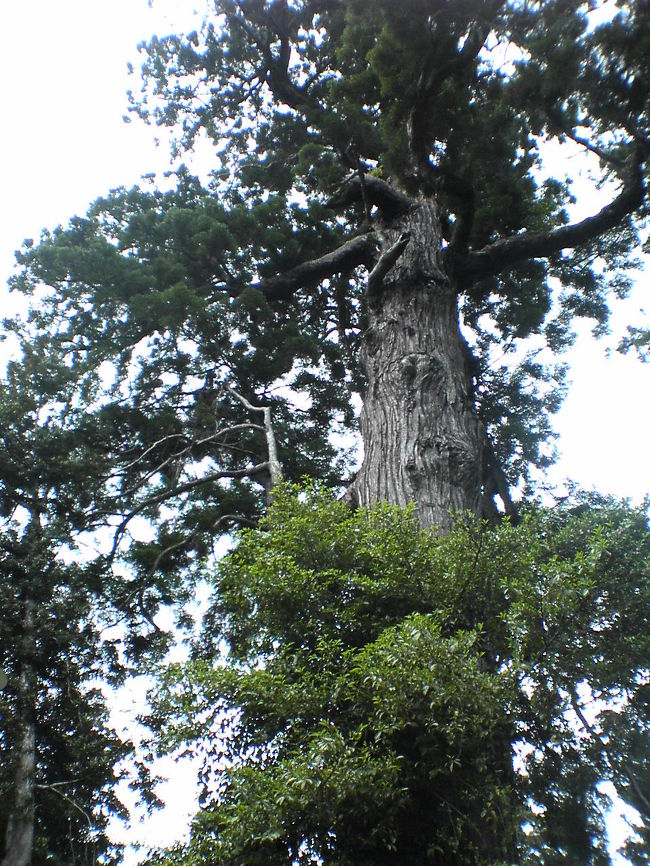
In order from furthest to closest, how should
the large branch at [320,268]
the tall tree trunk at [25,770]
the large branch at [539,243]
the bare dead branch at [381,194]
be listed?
1. the large branch at [320,268]
2. the bare dead branch at [381,194]
3. the large branch at [539,243]
4. the tall tree trunk at [25,770]

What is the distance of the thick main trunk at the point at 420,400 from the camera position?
5699 millimetres

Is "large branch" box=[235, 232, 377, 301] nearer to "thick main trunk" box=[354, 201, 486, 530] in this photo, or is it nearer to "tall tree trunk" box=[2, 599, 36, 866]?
"thick main trunk" box=[354, 201, 486, 530]

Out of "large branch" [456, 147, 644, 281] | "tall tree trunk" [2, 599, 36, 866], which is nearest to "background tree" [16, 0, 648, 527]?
"large branch" [456, 147, 644, 281]

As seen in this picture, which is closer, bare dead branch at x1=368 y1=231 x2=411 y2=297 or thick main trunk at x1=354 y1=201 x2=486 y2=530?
thick main trunk at x1=354 y1=201 x2=486 y2=530

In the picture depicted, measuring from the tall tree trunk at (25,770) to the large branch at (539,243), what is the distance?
251 inches

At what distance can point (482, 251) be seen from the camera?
860 centimetres

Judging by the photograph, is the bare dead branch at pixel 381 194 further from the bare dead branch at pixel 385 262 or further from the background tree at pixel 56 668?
the background tree at pixel 56 668

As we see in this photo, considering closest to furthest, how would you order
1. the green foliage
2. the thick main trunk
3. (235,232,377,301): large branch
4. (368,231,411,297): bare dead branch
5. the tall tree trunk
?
1. the green foliage
2. the thick main trunk
3. (368,231,411,297): bare dead branch
4. the tall tree trunk
5. (235,232,377,301): large branch

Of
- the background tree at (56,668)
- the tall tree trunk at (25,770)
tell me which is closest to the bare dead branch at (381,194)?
the background tree at (56,668)

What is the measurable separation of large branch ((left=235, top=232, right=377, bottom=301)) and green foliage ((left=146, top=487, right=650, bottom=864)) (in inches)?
200

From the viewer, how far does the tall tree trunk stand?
7.00 metres

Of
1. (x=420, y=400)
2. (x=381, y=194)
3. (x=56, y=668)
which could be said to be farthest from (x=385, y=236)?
(x=56, y=668)

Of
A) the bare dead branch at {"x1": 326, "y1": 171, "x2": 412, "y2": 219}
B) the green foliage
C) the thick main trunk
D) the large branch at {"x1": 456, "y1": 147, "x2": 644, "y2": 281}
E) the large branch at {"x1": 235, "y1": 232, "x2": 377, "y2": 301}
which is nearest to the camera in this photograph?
the green foliage

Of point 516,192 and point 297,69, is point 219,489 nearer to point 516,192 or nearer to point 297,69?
point 516,192
